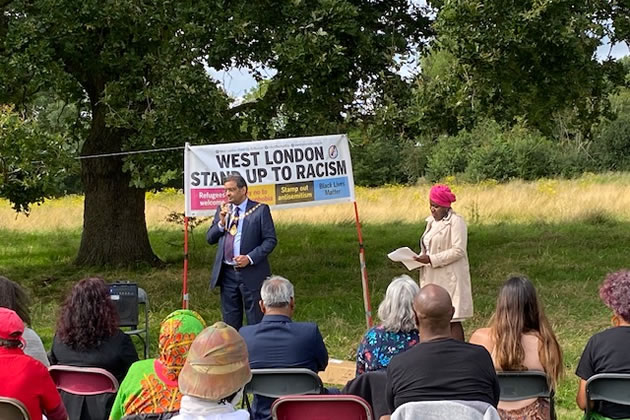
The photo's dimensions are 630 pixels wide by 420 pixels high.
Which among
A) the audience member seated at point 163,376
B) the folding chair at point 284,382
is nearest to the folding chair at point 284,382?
the folding chair at point 284,382

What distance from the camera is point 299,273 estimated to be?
13859 millimetres

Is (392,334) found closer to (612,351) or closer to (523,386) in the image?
(523,386)

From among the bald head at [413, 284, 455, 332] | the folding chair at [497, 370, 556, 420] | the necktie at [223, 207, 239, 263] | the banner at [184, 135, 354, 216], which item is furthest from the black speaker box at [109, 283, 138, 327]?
the bald head at [413, 284, 455, 332]

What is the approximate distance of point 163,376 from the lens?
12.4 ft

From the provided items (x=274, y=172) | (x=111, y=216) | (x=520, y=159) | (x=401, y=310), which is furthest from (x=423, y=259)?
(x=520, y=159)

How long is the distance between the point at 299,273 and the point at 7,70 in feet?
19.4

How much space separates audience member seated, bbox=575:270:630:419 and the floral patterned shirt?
0.91 meters

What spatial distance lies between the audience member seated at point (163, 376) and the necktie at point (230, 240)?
3.59 meters

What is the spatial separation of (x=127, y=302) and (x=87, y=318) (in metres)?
2.61

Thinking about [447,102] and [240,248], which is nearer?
[240,248]

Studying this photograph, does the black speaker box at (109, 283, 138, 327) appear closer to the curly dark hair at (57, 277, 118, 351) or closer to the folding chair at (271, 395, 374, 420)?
the curly dark hair at (57, 277, 118, 351)

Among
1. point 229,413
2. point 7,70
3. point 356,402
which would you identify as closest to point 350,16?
point 7,70

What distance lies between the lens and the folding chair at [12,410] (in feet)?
11.8

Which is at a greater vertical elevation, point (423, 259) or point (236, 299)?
point (423, 259)
